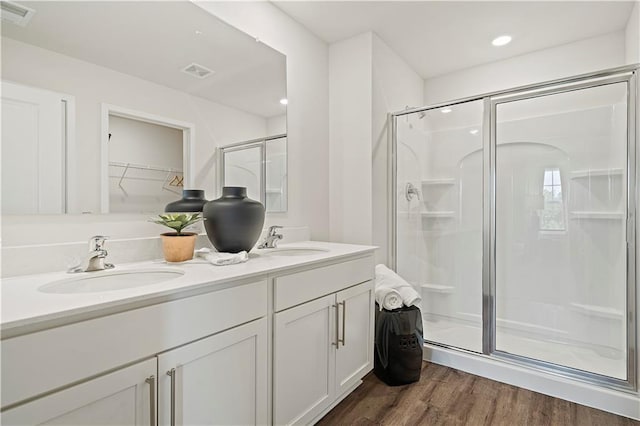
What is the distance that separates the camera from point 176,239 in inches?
55.2

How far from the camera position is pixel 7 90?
3.66 ft

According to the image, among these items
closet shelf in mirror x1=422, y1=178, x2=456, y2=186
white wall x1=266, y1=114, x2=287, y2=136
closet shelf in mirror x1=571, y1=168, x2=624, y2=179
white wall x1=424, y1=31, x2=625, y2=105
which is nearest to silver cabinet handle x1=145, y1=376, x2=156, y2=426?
white wall x1=266, y1=114, x2=287, y2=136

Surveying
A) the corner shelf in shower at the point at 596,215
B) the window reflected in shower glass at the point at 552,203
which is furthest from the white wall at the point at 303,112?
the corner shelf in shower at the point at 596,215

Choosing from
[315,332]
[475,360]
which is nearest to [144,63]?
[315,332]

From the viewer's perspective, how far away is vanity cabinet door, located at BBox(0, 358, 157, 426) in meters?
0.73

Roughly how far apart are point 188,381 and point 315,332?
647 millimetres

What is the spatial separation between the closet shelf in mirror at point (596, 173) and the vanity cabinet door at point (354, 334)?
5.82 feet

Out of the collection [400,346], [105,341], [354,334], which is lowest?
[400,346]

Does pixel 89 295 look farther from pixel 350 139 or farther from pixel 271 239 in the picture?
pixel 350 139

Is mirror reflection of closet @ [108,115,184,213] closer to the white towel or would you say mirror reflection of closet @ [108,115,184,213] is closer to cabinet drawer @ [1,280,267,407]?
cabinet drawer @ [1,280,267,407]

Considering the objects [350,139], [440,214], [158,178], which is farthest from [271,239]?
[440,214]

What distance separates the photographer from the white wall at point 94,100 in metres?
1.17

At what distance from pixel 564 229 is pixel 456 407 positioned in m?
1.60

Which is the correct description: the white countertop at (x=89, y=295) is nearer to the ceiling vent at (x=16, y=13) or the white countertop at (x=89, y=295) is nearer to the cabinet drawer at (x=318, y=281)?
the cabinet drawer at (x=318, y=281)
